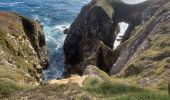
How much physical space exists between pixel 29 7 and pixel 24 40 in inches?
3186

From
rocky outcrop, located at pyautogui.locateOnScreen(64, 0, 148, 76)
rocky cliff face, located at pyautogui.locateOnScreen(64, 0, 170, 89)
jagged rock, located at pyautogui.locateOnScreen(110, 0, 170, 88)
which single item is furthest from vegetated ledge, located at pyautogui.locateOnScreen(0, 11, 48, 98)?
jagged rock, located at pyautogui.locateOnScreen(110, 0, 170, 88)

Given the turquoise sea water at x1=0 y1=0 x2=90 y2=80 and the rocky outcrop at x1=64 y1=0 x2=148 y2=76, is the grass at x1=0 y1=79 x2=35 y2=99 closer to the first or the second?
the turquoise sea water at x1=0 y1=0 x2=90 y2=80

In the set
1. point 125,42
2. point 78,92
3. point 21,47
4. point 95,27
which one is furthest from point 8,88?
point 95,27

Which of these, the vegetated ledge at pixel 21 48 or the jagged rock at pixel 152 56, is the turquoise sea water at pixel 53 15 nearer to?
the vegetated ledge at pixel 21 48

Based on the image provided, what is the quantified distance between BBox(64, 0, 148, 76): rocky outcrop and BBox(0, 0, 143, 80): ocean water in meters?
3.67

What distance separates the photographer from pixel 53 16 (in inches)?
6068

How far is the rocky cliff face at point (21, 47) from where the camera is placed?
65.2 meters

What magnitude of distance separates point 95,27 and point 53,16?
1646 inches

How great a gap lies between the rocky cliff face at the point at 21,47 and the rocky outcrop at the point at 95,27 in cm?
1419

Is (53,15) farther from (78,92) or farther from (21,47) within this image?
(78,92)

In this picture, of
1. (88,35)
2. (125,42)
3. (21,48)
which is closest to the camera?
(21,48)

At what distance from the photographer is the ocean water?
114375mm

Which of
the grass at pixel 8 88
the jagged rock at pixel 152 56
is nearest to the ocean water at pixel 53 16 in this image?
the jagged rock at pixel 152 56

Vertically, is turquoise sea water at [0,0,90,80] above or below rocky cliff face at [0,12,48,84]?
below
